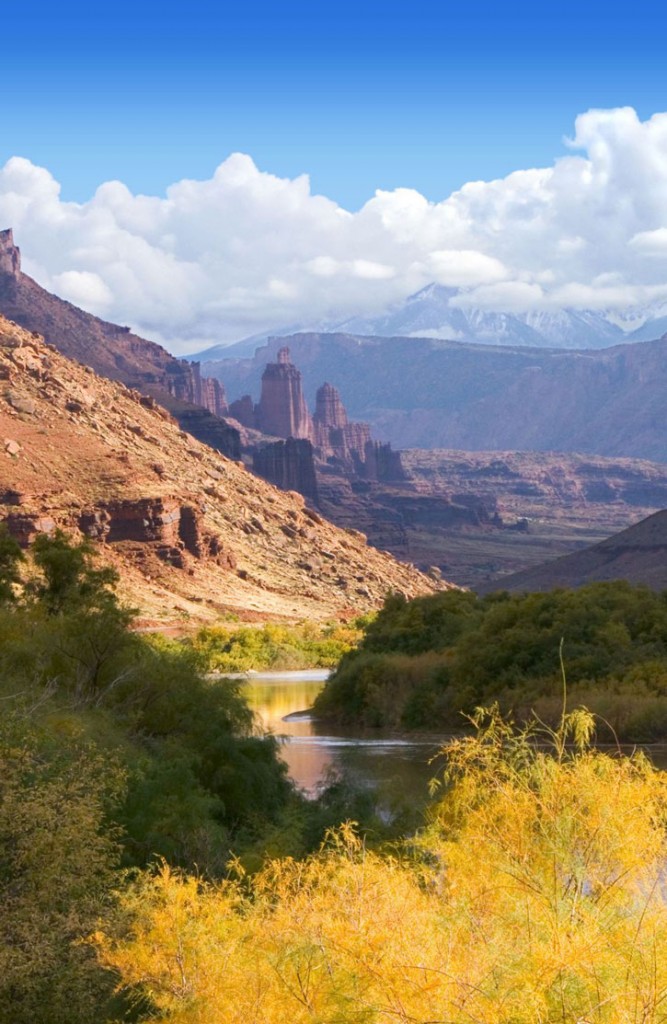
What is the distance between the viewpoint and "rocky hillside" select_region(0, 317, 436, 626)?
343 ft

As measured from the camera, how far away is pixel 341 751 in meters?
49.8

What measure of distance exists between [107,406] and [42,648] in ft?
320

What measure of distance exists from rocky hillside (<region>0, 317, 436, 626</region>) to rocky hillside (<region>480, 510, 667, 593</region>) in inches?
418

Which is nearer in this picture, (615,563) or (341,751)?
(341,751)

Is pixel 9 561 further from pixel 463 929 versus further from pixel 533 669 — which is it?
pixel 463 929

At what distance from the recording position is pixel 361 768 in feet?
143

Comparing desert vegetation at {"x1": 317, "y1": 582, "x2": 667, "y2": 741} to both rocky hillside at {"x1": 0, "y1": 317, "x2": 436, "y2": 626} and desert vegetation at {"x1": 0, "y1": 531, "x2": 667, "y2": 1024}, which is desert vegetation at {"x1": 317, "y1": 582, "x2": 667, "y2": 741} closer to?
desert vegetation at {"x1": 0, "y1": 531, "x2": 667, "y2": 1024}

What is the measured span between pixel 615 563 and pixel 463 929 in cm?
11847

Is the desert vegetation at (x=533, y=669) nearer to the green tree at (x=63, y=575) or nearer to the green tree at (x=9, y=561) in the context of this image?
Result: the green tree at (x=63, y=575)

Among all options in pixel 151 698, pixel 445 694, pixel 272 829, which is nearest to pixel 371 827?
pixel 272 829

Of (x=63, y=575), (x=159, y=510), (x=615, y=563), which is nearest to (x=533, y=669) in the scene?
(x=63, y=575)

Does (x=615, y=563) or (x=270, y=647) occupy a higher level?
(x=615, y=563)

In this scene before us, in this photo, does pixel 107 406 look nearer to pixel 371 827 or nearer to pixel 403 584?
pixel 403 584

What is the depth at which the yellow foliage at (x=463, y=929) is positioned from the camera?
12914 mm
